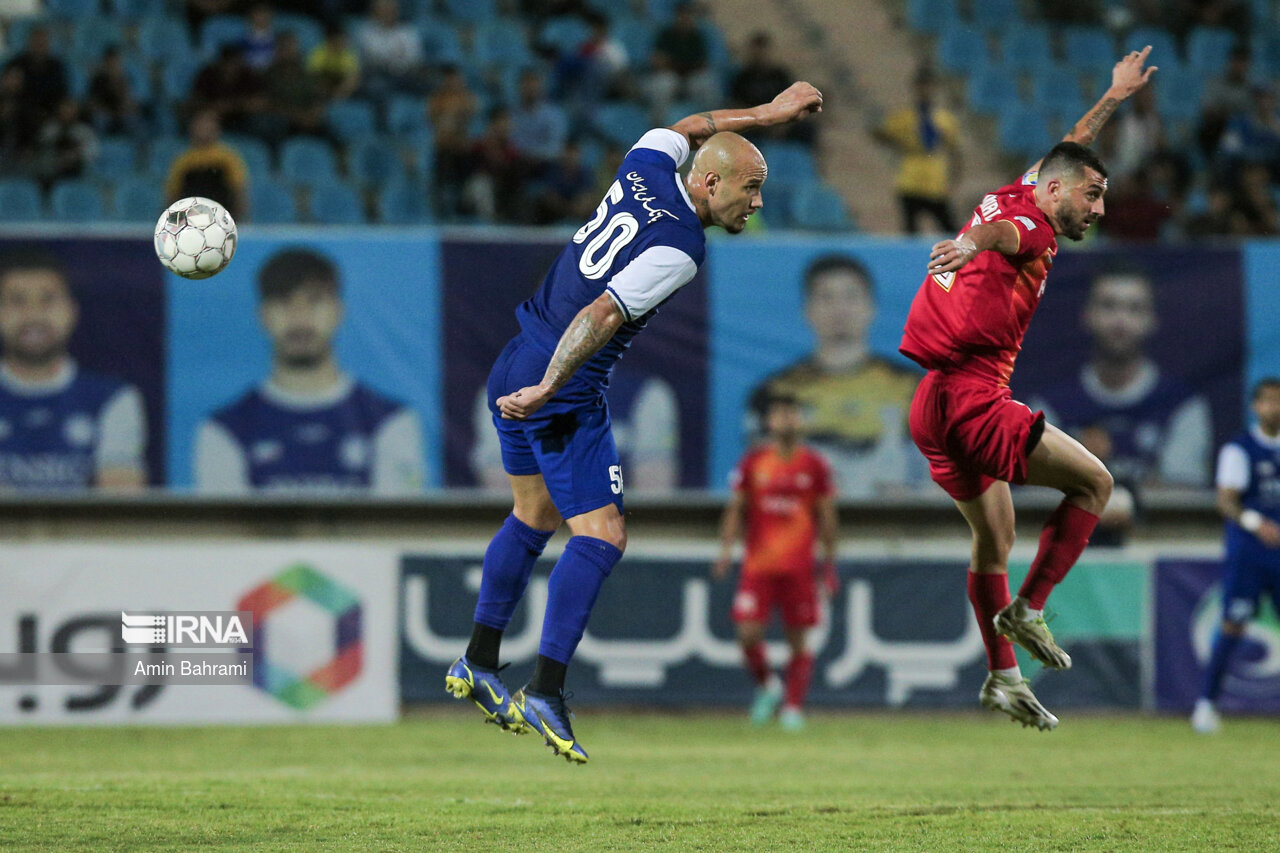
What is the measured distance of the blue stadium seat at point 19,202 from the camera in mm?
13648

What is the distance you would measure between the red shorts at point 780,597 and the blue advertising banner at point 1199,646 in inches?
126

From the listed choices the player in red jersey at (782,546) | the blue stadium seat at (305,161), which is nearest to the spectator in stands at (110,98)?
the blue stadium seat at (305,161)

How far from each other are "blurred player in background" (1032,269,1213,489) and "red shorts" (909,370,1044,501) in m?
7.21

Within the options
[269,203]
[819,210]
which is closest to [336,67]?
[269,203]

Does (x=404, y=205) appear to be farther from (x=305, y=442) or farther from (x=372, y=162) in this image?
(x=305, y=442)

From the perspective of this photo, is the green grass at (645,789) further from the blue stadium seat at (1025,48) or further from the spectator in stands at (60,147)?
the blue stadium seat at (1025,48)

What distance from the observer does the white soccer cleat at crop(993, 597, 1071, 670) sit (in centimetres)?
679

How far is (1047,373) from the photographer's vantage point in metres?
13.9

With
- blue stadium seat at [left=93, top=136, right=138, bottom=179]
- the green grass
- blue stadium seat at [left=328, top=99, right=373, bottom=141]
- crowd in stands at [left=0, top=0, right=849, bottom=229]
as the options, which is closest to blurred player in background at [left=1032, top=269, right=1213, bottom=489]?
the green grass

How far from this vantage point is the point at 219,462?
519 inches

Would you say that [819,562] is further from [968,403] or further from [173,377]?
[968,403]

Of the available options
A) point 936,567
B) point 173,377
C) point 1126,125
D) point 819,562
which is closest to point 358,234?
point 173,377

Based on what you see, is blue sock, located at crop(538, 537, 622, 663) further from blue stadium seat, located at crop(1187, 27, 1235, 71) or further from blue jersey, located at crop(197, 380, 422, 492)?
blue stadium seat, located at crop(1187, 27, 1235, 71)

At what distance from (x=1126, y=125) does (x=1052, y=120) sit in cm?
132
